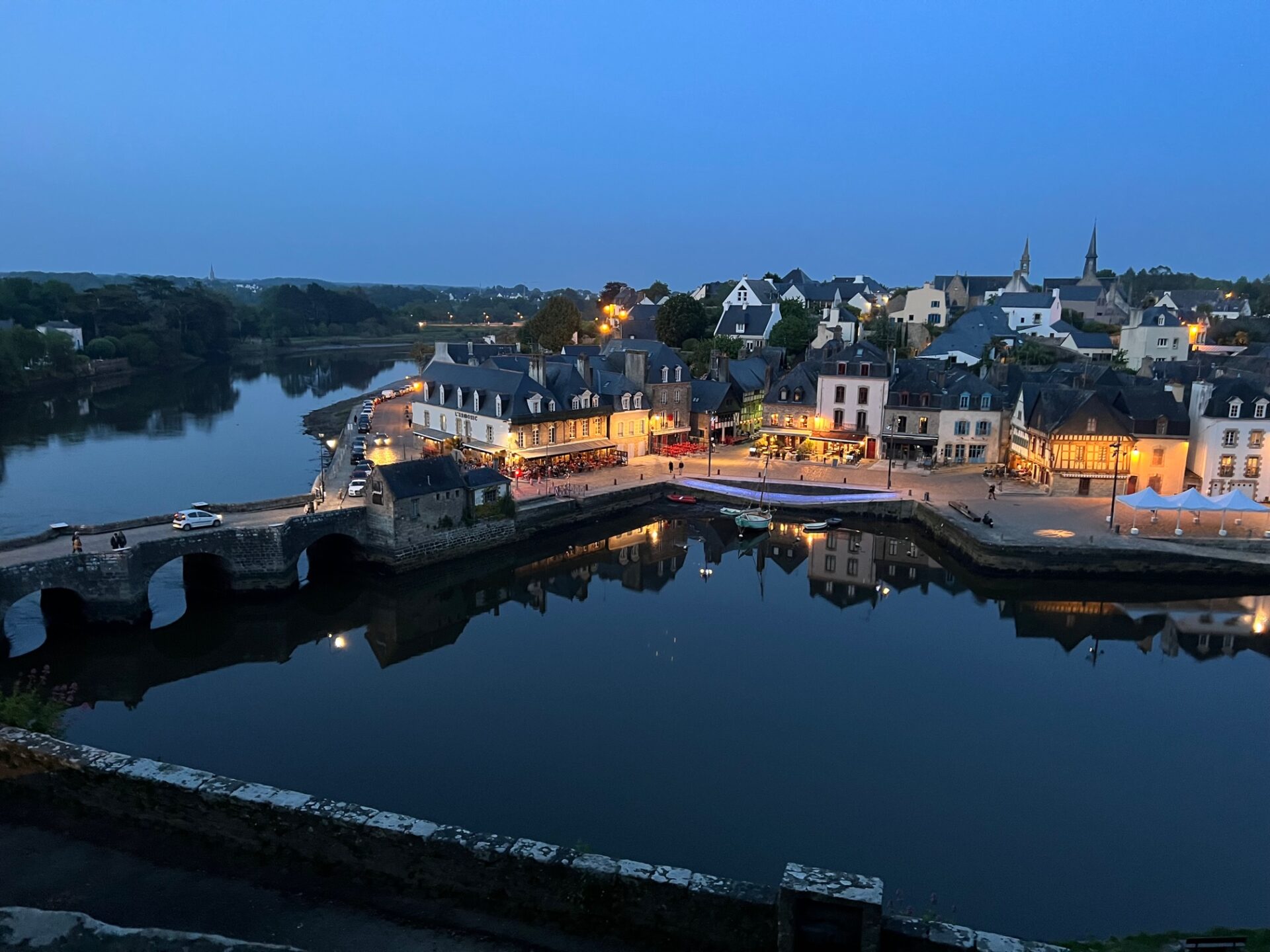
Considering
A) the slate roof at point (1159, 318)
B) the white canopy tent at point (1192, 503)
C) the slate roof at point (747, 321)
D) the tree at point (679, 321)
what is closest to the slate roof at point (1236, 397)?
the white canopy tent at point (1192, 503)

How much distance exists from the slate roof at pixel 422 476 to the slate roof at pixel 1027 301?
56288mm

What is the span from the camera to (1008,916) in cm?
1237

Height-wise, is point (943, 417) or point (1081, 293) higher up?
point (1081, 293)

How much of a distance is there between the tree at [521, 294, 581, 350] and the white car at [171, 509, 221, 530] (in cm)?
4150

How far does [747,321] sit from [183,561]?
46936 millimetres

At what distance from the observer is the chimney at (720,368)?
49.0m

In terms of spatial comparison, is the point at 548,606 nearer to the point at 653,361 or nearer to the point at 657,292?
the point at 653,361

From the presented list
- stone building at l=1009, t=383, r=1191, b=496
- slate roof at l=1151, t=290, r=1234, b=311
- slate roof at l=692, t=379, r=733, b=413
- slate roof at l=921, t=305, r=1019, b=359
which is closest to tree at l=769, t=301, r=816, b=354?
slate roof at l=921, t=305, r=1019, b=359

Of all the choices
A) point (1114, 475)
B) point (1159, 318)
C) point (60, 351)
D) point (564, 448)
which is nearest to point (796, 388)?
point (564, 448)

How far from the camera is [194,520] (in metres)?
25.7

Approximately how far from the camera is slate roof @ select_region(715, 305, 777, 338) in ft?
210

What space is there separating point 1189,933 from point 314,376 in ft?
306

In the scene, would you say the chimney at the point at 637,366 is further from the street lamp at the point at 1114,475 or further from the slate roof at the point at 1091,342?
the slate roof at the point at 1091,342

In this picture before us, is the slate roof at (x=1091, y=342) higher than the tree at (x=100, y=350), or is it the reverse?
the slate roof at (x=1091, y=342)
